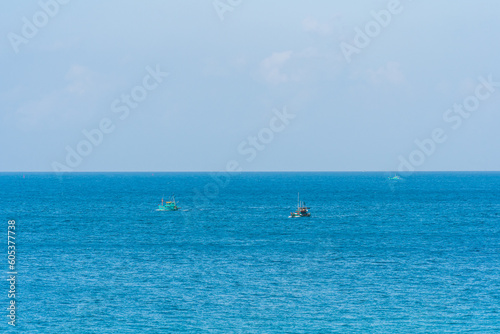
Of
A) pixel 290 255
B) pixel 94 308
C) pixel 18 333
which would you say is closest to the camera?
pixel 18 333

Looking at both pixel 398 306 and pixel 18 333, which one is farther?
pixel 398 306

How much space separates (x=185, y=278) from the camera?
225 ft

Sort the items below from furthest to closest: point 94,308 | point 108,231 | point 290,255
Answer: point 108,231 < point 290,255 < point 94,308

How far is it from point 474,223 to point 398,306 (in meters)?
75.2

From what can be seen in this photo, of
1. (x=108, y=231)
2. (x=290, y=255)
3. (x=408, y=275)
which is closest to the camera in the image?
(x=408, y=275)

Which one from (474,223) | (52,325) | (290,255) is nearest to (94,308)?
(52,325)

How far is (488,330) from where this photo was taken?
5006 centimetres

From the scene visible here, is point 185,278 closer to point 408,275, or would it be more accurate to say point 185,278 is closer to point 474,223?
point 408,275

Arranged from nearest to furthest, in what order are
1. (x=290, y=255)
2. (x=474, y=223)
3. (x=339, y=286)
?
(x=339, y=286) → (x=290, y=255) → (x=474, y=223)

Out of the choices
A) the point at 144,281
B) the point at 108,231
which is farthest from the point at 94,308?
the point at 108,231

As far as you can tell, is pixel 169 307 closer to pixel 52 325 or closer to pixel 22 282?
pixel 52 325

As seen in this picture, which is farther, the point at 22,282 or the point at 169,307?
the point at 22,282

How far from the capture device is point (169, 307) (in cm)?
5694

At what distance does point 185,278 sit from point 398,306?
24.0m
